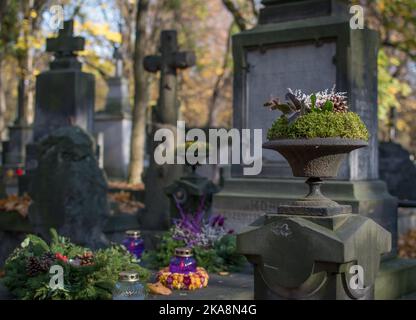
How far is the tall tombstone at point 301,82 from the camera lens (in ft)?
28.2

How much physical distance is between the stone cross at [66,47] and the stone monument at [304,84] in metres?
7.43

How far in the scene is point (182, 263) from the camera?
7.01 m

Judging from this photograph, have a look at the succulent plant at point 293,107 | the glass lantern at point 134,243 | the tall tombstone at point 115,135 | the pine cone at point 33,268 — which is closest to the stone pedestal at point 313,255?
the succulent plant at point 293,107

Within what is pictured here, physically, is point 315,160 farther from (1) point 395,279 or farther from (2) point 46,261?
(2) point 46,261

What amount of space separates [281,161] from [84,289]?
4.06 m

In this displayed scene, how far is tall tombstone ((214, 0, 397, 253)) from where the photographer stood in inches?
339

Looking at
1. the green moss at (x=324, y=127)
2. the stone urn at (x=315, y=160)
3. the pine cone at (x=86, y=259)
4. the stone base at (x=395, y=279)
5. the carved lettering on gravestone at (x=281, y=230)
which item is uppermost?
the green moss at (x=324, y=127)

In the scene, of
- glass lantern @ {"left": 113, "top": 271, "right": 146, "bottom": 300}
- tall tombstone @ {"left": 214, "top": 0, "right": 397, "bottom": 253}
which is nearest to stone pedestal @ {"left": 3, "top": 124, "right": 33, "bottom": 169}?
tall tombstone @ {"left": 214, "top": 0, "right": 397, "bottom": 253}

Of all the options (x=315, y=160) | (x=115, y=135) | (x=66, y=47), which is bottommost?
(x=315, y=160)

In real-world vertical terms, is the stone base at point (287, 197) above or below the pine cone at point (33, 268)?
above

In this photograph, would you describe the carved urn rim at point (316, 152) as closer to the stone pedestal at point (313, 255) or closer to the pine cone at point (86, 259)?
the stone pedestal at point (313, 255)

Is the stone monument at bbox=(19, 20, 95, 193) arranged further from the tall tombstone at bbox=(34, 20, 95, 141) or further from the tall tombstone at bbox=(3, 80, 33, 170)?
the tall tombstone at bbox=(3, 80, 33, 170)

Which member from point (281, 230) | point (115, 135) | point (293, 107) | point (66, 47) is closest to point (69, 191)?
point (293, 107)

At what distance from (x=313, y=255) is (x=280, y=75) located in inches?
167
